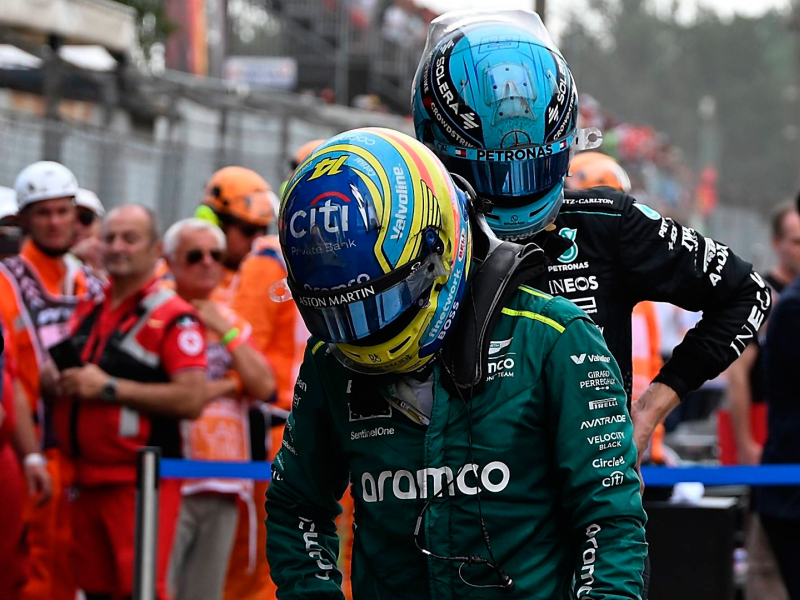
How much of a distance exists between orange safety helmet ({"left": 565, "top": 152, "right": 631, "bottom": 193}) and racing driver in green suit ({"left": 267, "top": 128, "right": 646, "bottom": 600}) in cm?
370

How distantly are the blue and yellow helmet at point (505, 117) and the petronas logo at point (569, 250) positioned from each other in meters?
0.16

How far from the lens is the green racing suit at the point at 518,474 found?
2.63 metres

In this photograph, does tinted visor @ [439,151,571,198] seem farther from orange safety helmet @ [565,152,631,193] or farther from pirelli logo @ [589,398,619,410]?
orange safety helmet @ [565,152,631,193]

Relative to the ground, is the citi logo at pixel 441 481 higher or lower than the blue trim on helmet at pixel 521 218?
lower

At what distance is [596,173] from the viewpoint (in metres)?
6.52

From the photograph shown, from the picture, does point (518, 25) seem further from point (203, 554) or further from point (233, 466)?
point (203, 554)

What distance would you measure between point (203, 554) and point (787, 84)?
89957mm

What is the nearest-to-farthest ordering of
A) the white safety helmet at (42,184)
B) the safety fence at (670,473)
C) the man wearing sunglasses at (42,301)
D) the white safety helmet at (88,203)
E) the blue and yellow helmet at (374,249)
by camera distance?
the blue and yellow helmet at (374,249) < the safety fence at (670,473) < the man wearing sunglasses at (42,301) < the white safety helmet at (42,184) < the white safety helmet at (88,203)

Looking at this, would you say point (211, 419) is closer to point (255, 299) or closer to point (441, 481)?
point (255, 299)

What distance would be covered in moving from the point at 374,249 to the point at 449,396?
342 mm

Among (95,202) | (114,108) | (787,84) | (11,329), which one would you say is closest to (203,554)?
(11,329)

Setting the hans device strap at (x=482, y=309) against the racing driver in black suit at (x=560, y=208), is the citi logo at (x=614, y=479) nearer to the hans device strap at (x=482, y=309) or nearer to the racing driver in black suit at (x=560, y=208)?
the hans device strap at (x=482, y=309)

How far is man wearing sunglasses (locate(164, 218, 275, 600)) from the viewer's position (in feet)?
22.2

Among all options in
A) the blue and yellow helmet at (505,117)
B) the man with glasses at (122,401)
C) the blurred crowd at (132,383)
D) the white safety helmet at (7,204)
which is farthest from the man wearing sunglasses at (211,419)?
the blue and yellow helmet at (505,117)
